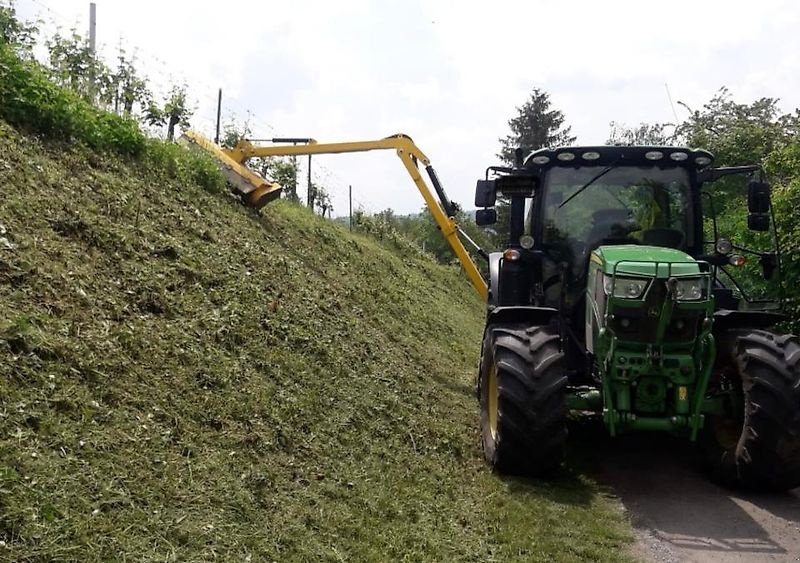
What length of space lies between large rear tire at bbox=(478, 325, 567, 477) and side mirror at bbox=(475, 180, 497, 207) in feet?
5.08

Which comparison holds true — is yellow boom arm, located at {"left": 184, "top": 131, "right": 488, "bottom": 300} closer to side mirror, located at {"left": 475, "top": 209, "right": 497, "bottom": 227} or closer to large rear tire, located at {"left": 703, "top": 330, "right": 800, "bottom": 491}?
side mirror, located at {"left": 475, "top": 209, "right": 497, "bottom": 227}

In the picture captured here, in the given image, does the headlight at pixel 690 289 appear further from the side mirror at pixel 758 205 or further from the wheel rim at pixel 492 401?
the wheel rim at pixel 492 401

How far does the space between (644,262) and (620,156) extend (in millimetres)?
1504

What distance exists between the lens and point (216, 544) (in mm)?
3449

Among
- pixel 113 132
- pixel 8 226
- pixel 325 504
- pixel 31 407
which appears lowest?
pixel 325 504

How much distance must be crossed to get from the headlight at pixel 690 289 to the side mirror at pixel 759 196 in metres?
1.40

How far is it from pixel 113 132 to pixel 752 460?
6642 millimetres

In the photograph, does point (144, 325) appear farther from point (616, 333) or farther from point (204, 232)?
point (616, 333)

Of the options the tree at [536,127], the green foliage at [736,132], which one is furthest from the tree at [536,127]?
the green foliage at [736,132]

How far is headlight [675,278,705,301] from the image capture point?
5.25 meters

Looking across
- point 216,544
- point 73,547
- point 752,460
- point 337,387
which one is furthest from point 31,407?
point 752,460

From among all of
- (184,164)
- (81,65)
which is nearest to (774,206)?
(184,164)

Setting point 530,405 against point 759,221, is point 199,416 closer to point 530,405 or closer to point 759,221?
point 530,405

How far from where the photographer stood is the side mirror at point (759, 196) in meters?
6.18
